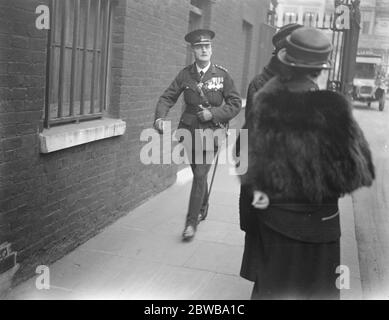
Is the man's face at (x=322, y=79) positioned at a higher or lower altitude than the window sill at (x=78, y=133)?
higher

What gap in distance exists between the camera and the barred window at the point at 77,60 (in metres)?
4.76

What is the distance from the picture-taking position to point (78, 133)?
4.93m

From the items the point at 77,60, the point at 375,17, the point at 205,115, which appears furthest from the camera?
the point at 375,17

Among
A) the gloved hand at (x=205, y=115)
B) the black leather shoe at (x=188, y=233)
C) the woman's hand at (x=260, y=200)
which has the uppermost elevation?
the gloved hand at (x=205, y=115)

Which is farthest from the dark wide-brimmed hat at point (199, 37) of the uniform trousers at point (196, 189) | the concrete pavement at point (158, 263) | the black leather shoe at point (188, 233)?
the concrete pavement at point (158, 263)

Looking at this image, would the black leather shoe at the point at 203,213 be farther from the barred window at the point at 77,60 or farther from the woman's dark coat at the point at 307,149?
the woman's dark coat at the point at 307,149

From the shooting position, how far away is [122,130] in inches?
235

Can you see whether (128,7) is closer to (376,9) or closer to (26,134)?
(26,134)

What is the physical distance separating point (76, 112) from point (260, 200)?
2803 millimetres

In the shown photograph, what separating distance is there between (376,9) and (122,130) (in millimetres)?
54317

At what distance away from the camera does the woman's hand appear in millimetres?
3037

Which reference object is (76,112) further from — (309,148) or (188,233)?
(309,148)

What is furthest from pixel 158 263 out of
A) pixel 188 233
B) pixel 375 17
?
pixel 375 17
